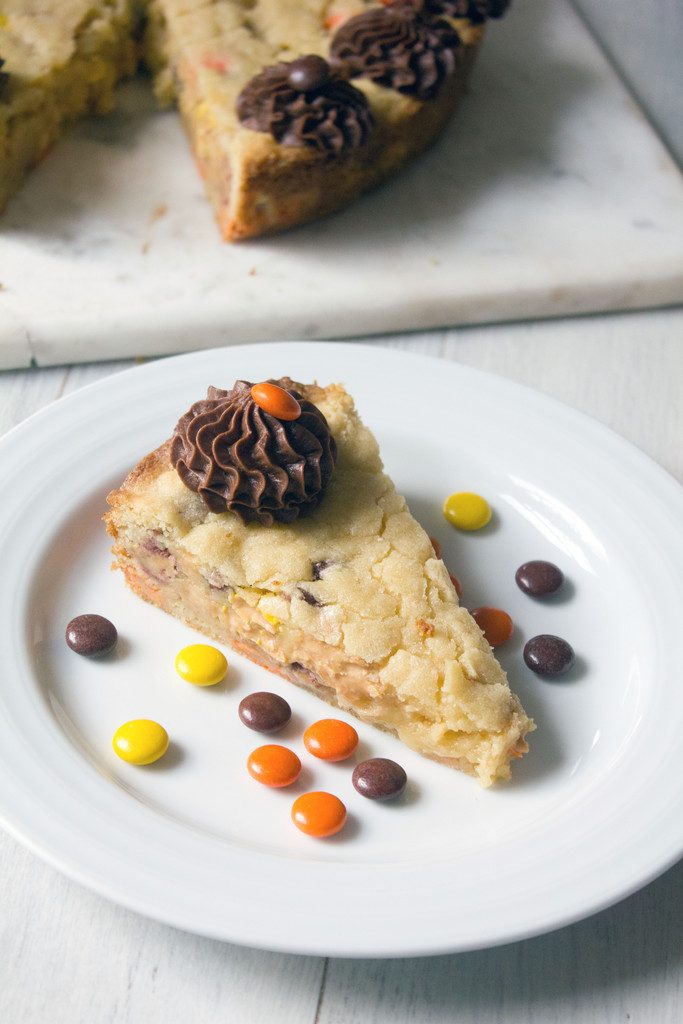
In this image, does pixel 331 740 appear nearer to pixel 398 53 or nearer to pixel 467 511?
pixel 467 511

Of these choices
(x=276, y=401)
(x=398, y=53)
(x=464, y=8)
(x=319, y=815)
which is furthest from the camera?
(x=464, y=8)

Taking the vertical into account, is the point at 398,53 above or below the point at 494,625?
above

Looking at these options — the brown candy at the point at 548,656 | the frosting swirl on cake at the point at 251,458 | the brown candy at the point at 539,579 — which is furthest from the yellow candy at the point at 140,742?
the brown candy at the point at 539,579

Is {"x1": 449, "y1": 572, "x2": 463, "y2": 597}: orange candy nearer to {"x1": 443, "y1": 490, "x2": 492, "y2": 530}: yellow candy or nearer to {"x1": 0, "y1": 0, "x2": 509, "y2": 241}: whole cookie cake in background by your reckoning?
{"x1": 443, "y1": 490, "x2": 492, "y2": 530}: yellow candy

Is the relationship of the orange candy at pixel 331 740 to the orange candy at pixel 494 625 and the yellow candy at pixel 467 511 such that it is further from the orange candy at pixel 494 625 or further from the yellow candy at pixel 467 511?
the yellow candy at pixel 467 511

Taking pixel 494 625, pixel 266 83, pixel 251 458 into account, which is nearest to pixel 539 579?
pixel 494 625
